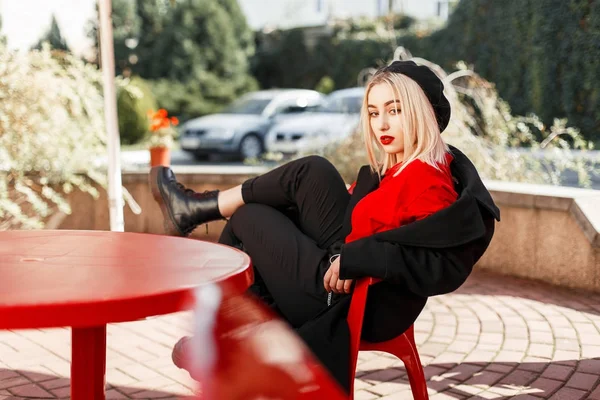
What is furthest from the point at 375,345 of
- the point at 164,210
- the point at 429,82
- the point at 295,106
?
the point at 295,106

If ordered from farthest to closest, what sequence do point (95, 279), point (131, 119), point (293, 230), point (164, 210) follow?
point (131, 119)
point (164, 210)
point (293, 230)
point (95, 279)

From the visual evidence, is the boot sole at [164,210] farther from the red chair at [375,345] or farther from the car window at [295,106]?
the car window at [295,106]

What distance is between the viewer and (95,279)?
1.64m

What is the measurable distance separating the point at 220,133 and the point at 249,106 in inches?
50.3

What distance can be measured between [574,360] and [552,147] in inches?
120

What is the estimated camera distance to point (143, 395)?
2.79 metres

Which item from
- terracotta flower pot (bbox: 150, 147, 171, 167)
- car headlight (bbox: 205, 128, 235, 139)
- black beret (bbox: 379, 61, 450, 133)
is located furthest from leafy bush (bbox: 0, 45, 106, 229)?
car headlight (bbox: 205, 128, 235, 139)

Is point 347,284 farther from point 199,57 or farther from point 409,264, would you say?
point 199,57

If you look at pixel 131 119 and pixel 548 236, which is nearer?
pixel 548 236

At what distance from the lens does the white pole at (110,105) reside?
432 centimetres

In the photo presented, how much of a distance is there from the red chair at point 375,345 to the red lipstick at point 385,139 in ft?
1.67

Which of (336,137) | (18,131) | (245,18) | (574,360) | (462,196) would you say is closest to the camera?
(462,196)

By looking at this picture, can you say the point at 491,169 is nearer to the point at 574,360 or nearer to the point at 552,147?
the point at 552,147

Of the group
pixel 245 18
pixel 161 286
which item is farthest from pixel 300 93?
pixel 161 286
